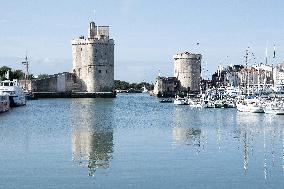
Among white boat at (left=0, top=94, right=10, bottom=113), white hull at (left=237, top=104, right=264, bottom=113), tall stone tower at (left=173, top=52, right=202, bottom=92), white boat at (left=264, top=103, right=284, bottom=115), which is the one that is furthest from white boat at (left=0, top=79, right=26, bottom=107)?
tall stone tower at (left=173, top=52, right=202, bottom=92)

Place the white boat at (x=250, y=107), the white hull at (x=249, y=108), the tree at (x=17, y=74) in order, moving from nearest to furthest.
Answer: the white hull at (x=249, y=108), the white boat at (x=250, y=107), the tree at (x=17, y=74)

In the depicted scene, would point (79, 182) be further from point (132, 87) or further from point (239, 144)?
point (132, 87)

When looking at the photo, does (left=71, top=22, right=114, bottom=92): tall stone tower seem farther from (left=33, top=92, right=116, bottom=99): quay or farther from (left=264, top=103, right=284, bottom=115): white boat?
(left=264, top=103, right=284, bottom=115): white boat

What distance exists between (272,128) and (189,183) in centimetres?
1366

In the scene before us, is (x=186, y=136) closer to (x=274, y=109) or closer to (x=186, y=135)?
(x=186, y=135)

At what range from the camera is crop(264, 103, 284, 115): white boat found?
34.3 meters

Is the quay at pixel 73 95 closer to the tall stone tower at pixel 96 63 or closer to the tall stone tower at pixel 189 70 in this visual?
the tall stone tower at pixel 96 63

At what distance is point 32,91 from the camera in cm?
7250

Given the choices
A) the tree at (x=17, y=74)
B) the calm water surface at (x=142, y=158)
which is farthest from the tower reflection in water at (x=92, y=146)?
the tree at (x=17, y=74)

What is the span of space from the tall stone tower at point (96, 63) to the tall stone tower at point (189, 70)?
1582 cm

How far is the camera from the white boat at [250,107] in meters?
36.5

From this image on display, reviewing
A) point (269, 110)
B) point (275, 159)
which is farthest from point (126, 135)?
point (269, 110)

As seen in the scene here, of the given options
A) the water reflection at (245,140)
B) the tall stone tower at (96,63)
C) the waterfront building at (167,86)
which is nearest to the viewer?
the water reflection at (245,140)

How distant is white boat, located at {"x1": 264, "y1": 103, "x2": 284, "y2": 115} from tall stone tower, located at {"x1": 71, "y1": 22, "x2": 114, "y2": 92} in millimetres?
38674
